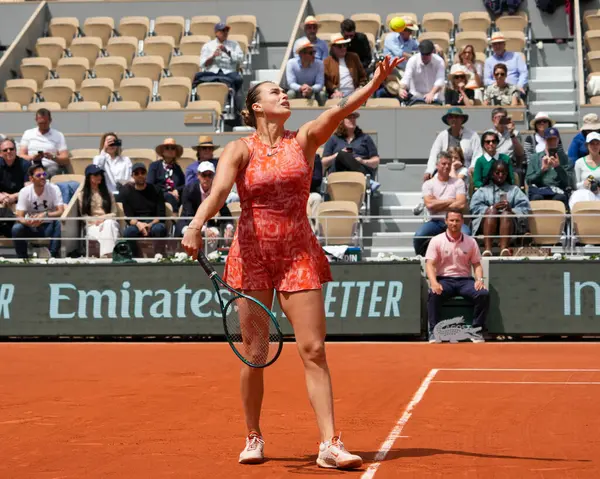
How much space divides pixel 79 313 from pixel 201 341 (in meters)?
1.60

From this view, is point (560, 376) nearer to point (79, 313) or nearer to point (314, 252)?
point (314, 252)

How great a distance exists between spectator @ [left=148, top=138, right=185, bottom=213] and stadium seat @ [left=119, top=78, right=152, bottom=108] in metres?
4.01

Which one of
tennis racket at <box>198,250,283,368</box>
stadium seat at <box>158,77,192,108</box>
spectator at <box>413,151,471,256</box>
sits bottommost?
tennis racket at <box>198,250,283,368</box>

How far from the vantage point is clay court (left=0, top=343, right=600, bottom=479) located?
6.27 m

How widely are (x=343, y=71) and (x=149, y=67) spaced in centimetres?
418

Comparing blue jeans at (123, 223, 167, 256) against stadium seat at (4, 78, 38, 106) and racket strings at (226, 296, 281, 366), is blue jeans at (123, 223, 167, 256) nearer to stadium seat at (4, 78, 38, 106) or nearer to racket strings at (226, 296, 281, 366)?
stadium seat at (4, 78, 38, 106)

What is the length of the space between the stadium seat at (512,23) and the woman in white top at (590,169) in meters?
5.46

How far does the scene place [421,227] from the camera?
15.2 meters

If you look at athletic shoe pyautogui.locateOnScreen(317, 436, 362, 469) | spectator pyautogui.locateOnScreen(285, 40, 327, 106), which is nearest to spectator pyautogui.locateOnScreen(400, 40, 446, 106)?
spectator pyautogui.locateOnScreen(285, 40, 327, 106)

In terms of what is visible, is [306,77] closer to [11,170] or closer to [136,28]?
[11,170]

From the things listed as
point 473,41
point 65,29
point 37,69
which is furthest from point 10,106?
point 473,41

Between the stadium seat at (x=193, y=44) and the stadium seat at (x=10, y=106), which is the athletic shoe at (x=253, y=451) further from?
the stadium seat at (x=193, y=44)

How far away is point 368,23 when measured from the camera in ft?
70.1

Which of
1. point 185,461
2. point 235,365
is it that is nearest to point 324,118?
point 185,461
